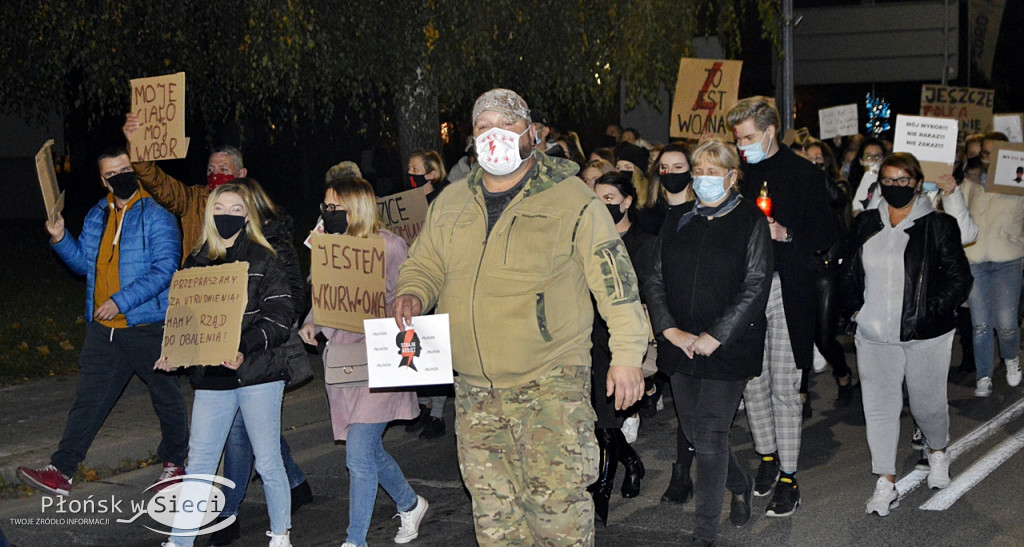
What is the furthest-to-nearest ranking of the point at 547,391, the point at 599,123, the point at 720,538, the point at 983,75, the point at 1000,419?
the point at 983,75
the point at 599,123
the point at 1000,419
the point at 720,538
the point at 547,391

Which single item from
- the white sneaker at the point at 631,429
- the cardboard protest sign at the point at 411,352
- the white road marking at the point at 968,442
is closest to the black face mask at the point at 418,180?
the white sneaker at the point at 631,429

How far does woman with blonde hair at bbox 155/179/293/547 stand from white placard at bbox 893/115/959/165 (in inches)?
165

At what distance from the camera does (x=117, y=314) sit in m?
6.25

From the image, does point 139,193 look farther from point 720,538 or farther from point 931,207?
point 931,207

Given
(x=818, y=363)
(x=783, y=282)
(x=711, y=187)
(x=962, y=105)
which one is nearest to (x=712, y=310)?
(x=711, y=187)

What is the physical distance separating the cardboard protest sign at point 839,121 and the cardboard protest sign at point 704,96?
704cm

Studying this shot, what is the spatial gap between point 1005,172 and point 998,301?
3.45 ft

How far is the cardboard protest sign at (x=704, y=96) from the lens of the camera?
30.6 feet

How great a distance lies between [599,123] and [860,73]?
759cm

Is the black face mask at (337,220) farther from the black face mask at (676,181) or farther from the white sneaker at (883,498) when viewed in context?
the white sneaker at (883,498)

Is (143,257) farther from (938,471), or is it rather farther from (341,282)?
(938,471)

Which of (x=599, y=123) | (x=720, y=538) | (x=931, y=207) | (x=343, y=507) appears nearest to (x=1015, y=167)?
(x=931, y=207)

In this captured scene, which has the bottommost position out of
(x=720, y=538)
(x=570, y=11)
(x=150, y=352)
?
(x=720, y=538)

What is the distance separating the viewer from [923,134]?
7.33 metres
